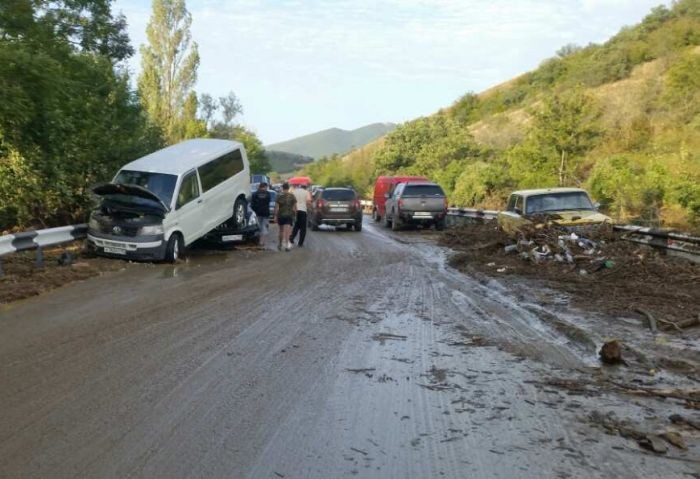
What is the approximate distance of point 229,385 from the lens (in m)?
5.32

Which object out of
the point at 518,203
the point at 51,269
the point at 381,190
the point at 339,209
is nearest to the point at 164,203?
the point at 51,269

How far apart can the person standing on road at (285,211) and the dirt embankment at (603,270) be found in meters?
4.73

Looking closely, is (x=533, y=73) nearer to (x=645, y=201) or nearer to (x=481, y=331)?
(x=645, y=201)

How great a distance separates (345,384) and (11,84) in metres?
9.71

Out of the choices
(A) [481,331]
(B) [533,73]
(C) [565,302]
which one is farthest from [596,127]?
Result: (B) [533,73]

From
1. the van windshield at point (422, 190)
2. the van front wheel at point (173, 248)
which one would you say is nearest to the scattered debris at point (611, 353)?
the van front wheel at point (173, 248)

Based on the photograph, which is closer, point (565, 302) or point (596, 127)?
point (565, 302)

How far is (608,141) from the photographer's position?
36625mm

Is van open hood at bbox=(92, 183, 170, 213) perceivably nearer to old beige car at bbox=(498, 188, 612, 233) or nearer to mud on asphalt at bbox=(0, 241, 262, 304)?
mud on asphalt at bbox=(0, 241, 262, 304)

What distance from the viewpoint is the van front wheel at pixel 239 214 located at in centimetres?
1728

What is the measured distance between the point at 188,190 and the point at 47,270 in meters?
3.74

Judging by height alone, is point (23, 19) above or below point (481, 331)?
above

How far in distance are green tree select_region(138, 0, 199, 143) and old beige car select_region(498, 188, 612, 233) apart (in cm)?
3889

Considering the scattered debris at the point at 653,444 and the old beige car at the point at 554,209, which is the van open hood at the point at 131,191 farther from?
the scattered debris at the point at 653,444
